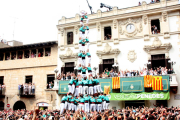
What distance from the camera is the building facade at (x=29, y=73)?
95.9 ft

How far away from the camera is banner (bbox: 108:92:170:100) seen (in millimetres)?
21273

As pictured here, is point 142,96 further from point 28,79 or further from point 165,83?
point 28,79

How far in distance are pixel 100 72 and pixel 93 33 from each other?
5519 millimetres

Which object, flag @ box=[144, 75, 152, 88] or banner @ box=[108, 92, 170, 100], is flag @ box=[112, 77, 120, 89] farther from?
flag @ box=[144, 75, 152, 88]

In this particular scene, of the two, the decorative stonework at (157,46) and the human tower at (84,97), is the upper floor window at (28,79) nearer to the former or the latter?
the human tower at (84,97)

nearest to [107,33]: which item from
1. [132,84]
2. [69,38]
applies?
[69,38]

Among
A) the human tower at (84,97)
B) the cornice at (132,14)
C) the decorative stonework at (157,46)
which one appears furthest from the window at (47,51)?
the human tower at (84,97)

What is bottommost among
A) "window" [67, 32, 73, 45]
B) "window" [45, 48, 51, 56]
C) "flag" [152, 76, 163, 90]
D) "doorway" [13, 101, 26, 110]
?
"doorway" [13, 101, 26, 110]

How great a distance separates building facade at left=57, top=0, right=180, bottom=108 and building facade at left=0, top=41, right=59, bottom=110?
90.8 inches

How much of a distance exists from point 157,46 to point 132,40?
3170 millimetres

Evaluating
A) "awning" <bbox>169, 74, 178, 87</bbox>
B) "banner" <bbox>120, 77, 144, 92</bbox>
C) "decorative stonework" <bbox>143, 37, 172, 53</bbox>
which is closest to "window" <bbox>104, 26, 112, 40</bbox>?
"decorative stonework" <bbox>143, 37, 172, 53</bbox>

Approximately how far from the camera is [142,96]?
868 inches

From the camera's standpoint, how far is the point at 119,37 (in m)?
26.0

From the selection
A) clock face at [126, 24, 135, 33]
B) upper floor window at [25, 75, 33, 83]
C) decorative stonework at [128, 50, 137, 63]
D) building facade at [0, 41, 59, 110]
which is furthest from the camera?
upper floor window at [25, 75, 33, 83]
